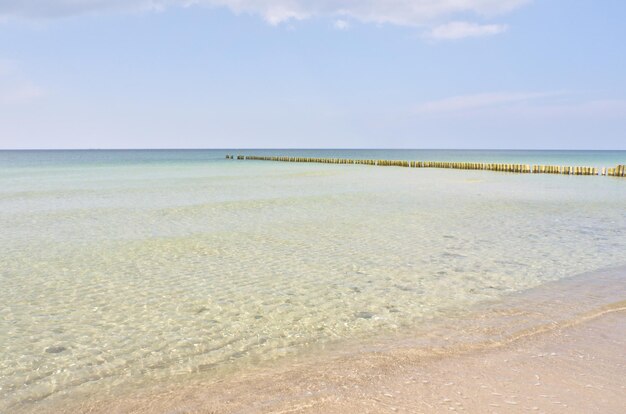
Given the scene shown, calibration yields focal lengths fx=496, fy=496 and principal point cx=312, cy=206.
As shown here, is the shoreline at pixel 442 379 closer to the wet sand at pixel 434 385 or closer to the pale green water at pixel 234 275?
the wet sand at pixel 434 385

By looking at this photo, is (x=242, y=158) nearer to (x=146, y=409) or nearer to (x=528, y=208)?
(x=528, y=208)

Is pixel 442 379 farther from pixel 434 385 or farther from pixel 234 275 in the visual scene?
pixel 234 275

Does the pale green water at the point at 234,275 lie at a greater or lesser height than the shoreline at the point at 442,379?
lesser

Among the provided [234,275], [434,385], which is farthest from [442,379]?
[234,275]

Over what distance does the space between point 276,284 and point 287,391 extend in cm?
458

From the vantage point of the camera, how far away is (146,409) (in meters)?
4.90

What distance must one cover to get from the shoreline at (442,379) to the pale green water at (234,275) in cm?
57

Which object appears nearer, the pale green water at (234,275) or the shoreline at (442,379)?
the shoreline at (442,379)

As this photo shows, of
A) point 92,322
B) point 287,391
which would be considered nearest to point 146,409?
point 287,391

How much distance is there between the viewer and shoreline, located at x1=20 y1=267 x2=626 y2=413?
15.9 ft

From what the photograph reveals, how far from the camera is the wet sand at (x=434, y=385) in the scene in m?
4.80

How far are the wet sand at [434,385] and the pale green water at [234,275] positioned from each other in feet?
2.39

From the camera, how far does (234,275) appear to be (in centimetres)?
1045

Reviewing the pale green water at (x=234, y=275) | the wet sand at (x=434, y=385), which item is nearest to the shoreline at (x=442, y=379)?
the wet sand at (x=434, y=385)
